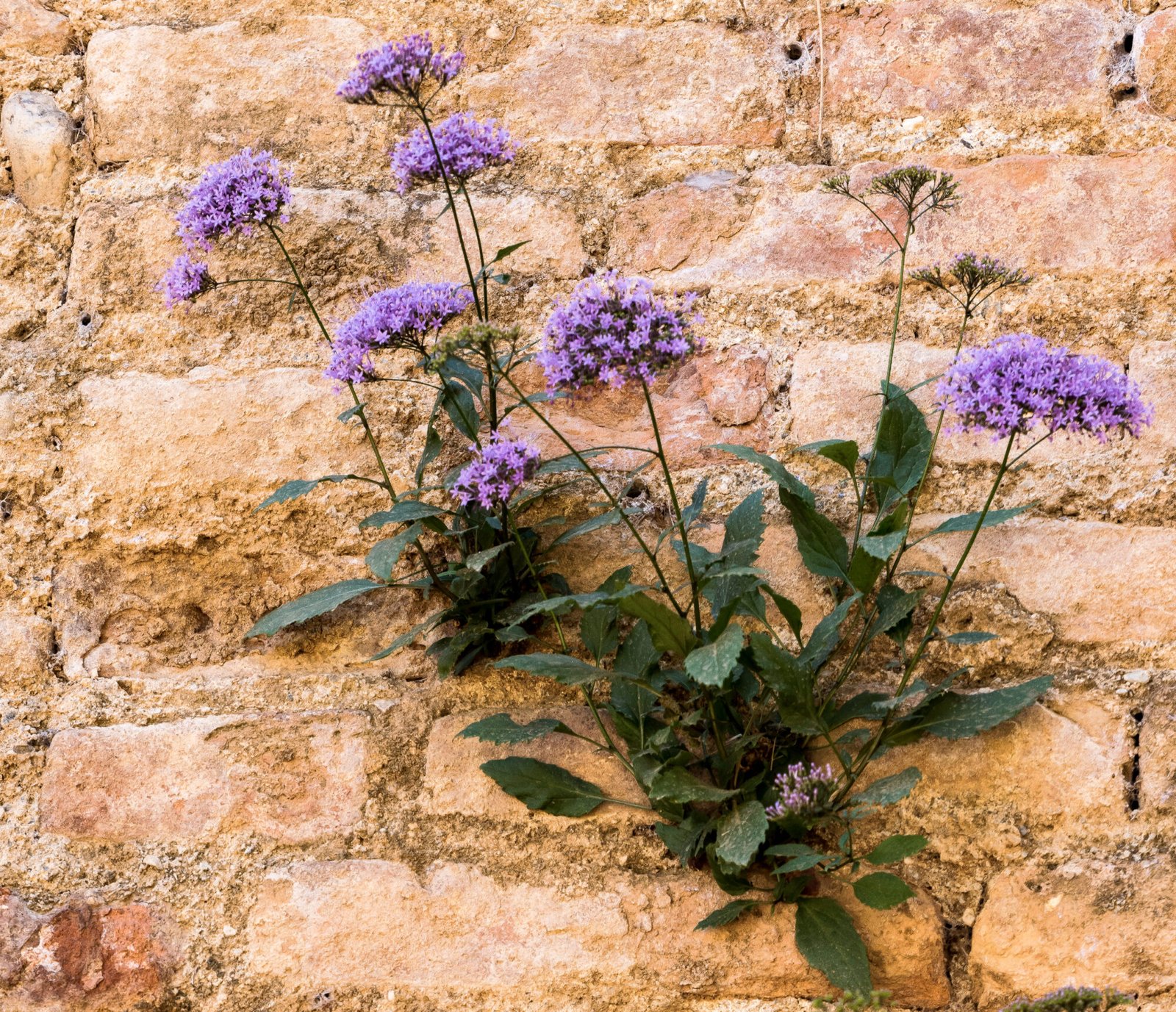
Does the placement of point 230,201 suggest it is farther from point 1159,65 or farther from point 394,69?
point 1159,65

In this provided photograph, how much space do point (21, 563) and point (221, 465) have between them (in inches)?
15.1

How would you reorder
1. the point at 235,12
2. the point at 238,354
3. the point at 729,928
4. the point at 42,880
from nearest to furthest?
the point at 729,928, the point at 42,880, the point at 238,354, the point at 235,12

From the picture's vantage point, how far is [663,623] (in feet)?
5.49

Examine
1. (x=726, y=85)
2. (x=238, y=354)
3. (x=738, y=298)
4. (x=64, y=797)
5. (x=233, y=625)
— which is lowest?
(x=64, y=797)

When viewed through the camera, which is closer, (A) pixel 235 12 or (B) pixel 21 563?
(B) pixel 21 563

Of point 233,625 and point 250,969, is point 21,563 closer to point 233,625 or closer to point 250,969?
point 233,625

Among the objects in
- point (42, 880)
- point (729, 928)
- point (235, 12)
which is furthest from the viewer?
point (235, 12)

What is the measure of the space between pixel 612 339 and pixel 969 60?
3.52 ft

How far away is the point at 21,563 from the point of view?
79.2 inches

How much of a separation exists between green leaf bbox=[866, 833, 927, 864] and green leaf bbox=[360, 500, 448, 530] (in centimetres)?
81

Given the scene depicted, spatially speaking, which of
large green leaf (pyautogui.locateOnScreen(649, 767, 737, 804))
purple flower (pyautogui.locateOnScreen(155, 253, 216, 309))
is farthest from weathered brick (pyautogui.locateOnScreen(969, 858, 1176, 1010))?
purple flower (pyautogui.locateOnScreen(155, 253, 216, 309))

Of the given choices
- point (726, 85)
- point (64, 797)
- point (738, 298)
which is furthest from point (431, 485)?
point (726, 85)

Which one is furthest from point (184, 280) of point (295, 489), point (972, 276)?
point (972, 276)

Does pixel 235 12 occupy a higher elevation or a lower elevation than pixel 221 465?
higher
